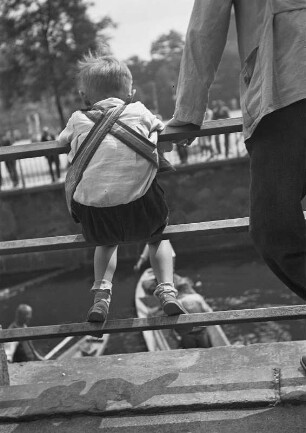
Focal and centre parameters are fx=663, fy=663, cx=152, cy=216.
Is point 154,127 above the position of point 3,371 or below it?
above

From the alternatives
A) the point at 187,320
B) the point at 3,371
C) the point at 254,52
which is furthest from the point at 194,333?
the point at 254,52

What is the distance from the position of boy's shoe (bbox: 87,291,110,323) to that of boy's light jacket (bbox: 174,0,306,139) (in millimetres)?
952

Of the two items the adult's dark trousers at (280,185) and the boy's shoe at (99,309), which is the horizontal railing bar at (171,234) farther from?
the adult's dark trousers at (280,185)

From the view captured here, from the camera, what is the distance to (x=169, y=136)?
271cm

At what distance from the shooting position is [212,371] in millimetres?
2971

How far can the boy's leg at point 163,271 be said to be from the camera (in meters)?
2.83

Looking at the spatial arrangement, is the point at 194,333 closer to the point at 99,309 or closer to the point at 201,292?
the point at 99,309

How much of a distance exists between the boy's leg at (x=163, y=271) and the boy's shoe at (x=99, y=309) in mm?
223

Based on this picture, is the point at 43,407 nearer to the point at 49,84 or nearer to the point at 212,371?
the point at 212,371

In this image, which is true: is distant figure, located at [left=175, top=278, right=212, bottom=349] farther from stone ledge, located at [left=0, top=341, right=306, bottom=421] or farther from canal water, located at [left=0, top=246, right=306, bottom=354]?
stone ledge, located at [left=0, top=341, right=306, bottom=421]

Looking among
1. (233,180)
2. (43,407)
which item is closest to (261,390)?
(43,407)

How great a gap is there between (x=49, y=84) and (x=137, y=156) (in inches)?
869

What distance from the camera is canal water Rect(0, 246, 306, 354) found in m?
13.5

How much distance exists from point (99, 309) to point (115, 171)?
59cm
